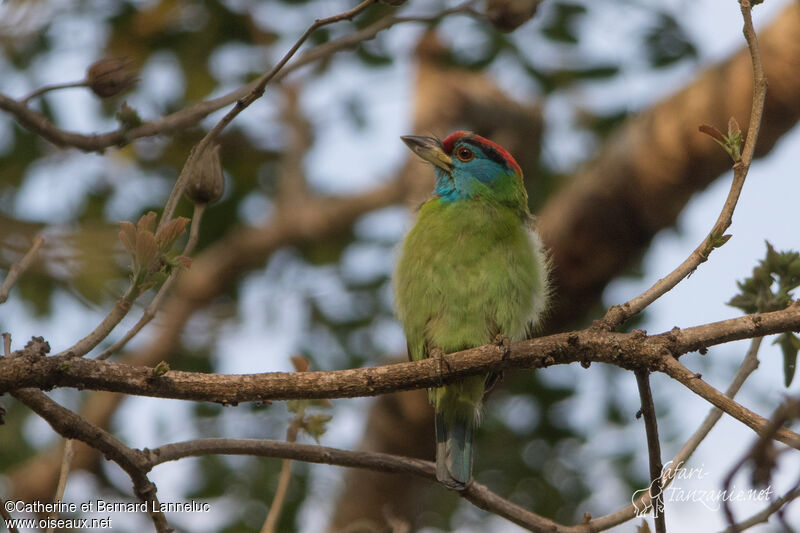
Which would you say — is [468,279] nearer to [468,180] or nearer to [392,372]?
[468,180]

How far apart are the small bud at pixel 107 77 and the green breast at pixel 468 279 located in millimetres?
1353

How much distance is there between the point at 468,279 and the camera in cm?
315

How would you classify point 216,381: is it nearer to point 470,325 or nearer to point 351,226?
point 470,325

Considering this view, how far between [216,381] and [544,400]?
330 centimetres

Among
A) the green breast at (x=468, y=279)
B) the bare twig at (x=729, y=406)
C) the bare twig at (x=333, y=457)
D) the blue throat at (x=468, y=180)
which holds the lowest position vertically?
the bare twig at (x=729, y=406)

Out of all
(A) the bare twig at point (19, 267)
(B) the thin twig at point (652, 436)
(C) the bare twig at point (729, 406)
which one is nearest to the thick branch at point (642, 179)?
(B) the thin twig at point (652, 436)

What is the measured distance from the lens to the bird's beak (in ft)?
12.4

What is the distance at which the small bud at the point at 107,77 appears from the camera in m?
2.27

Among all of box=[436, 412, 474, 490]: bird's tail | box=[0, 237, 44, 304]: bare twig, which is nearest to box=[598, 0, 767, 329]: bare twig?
box=[436, 412, 474, 490]: bird's tail

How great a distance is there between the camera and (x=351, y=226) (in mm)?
6191

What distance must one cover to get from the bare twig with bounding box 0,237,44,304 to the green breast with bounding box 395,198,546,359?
4.98 feet

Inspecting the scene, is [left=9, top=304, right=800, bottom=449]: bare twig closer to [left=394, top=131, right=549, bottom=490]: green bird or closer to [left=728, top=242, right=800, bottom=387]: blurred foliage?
[left=728, top=242, right=800, bottom=387]: blurred foliage

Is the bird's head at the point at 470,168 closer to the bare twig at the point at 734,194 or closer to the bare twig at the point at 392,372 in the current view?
the bare twig at the point at 392,372

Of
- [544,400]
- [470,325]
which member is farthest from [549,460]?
[470,325]
